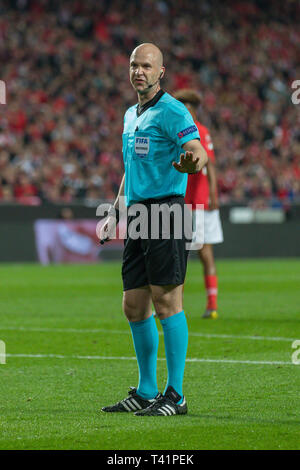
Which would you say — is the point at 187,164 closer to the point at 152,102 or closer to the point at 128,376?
the point at 152,102

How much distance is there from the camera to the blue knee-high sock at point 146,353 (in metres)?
5.74

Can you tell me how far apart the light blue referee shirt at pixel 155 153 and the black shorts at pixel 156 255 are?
76mm

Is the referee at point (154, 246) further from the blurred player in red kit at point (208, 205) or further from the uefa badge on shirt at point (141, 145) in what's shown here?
the blurred player in red kit at point (208, 205)

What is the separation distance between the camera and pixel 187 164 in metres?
5.19

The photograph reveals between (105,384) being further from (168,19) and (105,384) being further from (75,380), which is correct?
(168,19)

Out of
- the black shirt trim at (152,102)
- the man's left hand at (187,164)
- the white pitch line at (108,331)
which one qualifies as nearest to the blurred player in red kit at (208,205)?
the white pitch line at (108,331)

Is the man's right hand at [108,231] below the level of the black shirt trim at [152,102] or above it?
below

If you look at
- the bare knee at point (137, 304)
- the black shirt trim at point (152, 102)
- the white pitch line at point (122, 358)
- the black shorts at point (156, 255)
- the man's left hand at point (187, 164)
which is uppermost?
the black shirt trim at point (152, 102)

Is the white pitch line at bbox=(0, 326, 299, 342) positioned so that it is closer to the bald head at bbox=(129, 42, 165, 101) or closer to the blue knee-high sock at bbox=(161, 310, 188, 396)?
the blue knee-high sock at bbox=(161, 310, 188, 396)

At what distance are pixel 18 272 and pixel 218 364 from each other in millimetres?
12077

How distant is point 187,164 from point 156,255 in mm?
643

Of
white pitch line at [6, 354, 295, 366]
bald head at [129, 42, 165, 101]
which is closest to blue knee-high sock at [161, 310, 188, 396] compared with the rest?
bald head at [129, 42, 165, 101]

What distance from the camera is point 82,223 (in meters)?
21.5

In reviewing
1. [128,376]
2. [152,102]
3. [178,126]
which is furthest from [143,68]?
[128,376]
